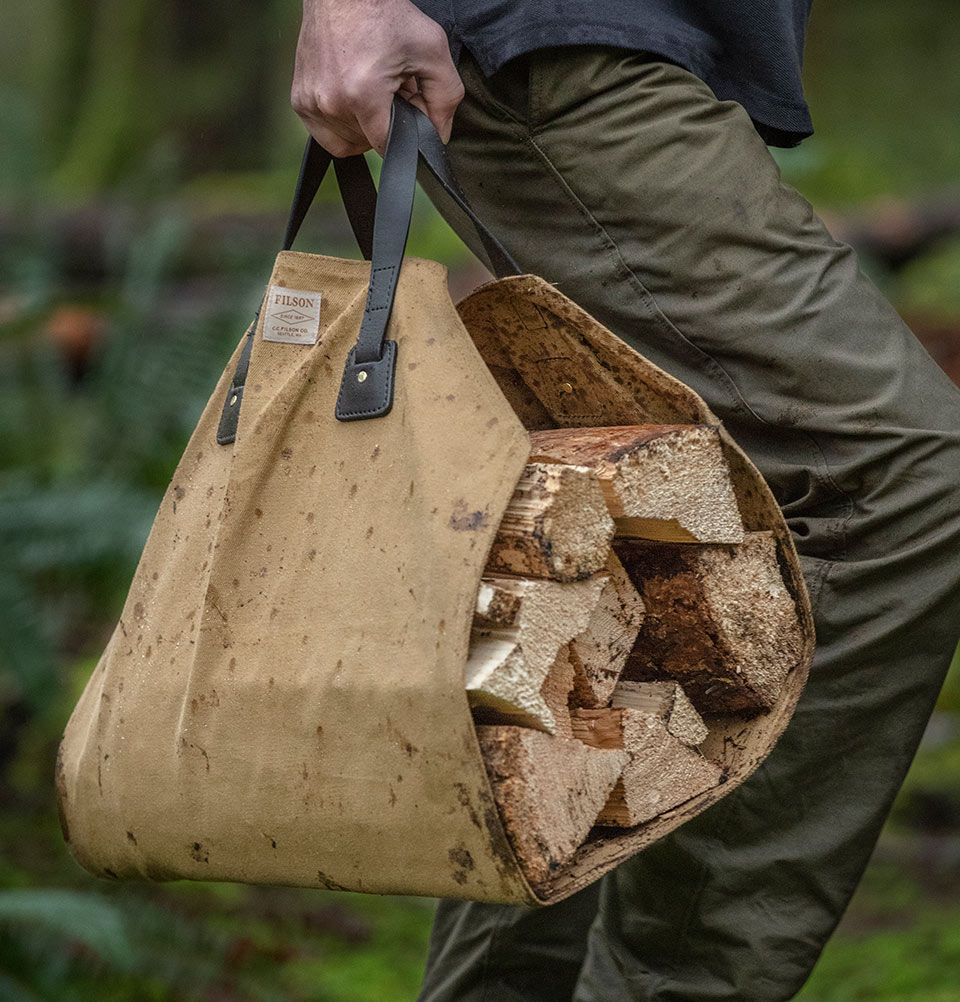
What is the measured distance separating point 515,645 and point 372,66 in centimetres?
73

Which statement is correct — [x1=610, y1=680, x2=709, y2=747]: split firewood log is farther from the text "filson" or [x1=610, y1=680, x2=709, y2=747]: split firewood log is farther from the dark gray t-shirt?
the dark gray t-shirt

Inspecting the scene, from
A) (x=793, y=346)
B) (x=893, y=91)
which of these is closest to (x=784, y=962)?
(x=793, y=346)

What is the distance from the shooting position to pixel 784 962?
1.63 metres

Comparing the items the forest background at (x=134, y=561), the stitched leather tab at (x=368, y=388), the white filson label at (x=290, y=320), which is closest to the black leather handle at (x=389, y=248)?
the stitched leather tab at (x=368, y=388)

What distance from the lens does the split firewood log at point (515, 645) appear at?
128 centimetres

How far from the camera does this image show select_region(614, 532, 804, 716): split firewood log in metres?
1.49

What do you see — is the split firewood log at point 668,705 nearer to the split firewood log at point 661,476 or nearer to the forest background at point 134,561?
the split firewood log at point 661,476

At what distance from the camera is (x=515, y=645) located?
129cm

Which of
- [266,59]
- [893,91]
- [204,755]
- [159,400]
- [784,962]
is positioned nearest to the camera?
[204,755]

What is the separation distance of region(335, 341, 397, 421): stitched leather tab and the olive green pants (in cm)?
35

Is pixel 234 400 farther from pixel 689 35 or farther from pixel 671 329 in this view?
pixel 689 35

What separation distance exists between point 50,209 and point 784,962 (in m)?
7.20

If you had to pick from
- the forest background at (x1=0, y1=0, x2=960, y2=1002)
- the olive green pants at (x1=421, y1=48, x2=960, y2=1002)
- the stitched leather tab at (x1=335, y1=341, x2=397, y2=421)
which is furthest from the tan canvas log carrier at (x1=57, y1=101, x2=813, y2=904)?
the forest background at (x1=0, y1=0, x2=960, y2=1002)

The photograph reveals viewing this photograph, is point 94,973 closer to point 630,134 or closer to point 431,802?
point 431,802
